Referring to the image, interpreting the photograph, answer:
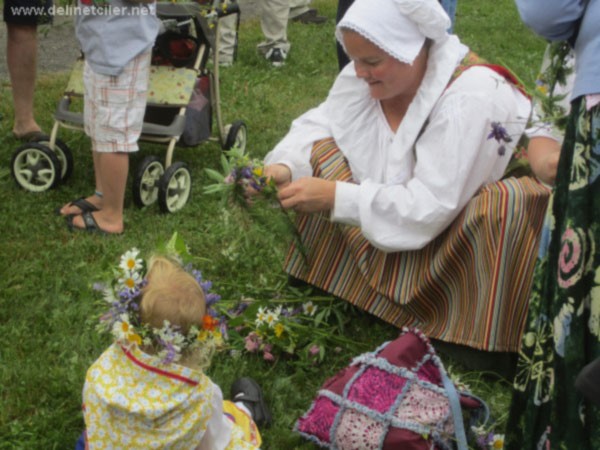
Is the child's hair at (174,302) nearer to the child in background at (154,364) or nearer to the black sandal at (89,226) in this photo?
the child in background at (154,364)

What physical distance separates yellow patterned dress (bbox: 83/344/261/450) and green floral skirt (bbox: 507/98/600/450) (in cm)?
85

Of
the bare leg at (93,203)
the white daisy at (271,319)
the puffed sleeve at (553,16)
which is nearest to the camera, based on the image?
the puffed sleeve at (553,16)

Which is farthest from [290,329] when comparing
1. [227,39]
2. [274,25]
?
[274,25]

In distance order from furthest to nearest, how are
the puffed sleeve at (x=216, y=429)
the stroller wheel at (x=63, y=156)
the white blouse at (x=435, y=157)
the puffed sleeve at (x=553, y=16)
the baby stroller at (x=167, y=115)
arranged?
the stroller wheel at (x=63, y=156) < the baby stroller at (x=167, y=115) < the white blouse at (x=435, y=157) < the puffed sleeve at (x=216, y=429) < the puffed sleeve at (x=553, y=16)

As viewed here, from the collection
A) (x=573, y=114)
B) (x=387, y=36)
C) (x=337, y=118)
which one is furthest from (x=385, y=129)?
(x=573, y=114)

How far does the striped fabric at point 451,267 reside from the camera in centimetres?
286

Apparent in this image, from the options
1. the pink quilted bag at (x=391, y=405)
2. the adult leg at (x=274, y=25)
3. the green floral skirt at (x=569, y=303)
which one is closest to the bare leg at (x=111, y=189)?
the pink quilted bag at (x=391, y=405)

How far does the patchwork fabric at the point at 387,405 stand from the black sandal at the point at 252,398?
0.13 metres

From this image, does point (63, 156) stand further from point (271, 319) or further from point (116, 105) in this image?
point (271, 319)

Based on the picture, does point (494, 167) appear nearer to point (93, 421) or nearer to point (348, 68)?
point (348, 68)

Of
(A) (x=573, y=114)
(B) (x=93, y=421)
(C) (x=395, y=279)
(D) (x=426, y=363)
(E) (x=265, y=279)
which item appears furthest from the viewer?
(E) (x=265, y=279)

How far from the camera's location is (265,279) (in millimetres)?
3664

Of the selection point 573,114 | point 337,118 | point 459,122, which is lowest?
point 337,118

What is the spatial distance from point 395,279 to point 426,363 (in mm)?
521
